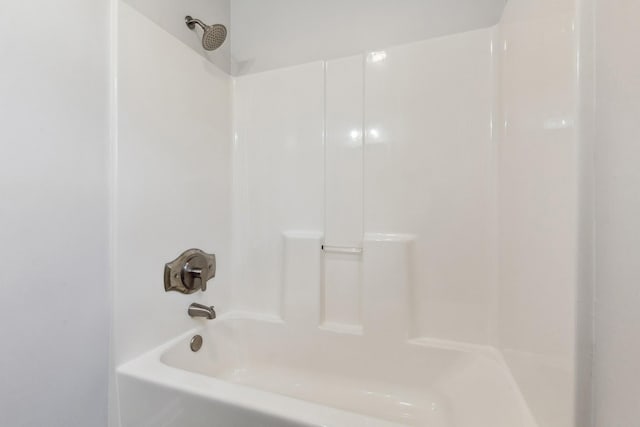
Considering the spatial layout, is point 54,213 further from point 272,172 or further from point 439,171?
point 439,171

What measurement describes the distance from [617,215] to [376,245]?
31.3 inches

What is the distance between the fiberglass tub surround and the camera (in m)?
0.76

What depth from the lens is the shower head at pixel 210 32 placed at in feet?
3.94

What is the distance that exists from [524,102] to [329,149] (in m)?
0.76

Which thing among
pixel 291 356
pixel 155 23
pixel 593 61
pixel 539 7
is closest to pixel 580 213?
pixel 593 61

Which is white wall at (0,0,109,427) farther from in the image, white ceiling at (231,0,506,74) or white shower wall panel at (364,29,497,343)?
white shower wall panel at (364,29,497,343)

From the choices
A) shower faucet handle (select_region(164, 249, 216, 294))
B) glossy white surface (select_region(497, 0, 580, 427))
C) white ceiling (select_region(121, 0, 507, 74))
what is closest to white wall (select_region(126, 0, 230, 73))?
white ceiling (select_region(121, 0, 507, 74))

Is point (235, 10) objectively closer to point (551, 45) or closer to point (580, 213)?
point (551, 45)

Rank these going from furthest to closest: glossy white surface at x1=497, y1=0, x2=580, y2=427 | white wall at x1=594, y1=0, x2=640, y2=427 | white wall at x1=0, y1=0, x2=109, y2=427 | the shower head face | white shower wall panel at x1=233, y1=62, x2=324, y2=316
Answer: white shower wall panel at x1=233, y1=62, x2=324, y2=316
the shower head face
white wall at x1=0, y1=0, x2=109, y2=427
glossy white surface at x1=497, y1=0, x2=580, y2=427
white wall at x1=594, y1=0, x2=640, y2=427

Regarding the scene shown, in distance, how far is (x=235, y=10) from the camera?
1556 millimetres

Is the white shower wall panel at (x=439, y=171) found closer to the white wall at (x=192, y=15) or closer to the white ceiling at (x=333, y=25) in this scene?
the white ceiling at (x=333, y=25)

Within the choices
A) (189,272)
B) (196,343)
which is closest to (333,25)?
(189,272)

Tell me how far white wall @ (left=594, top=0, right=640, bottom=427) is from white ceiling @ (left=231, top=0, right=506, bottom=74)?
0.85 m

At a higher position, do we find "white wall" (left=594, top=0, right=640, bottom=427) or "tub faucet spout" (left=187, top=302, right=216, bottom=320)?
"white wall" (left=594, top=0, right=640, bottom=427)
